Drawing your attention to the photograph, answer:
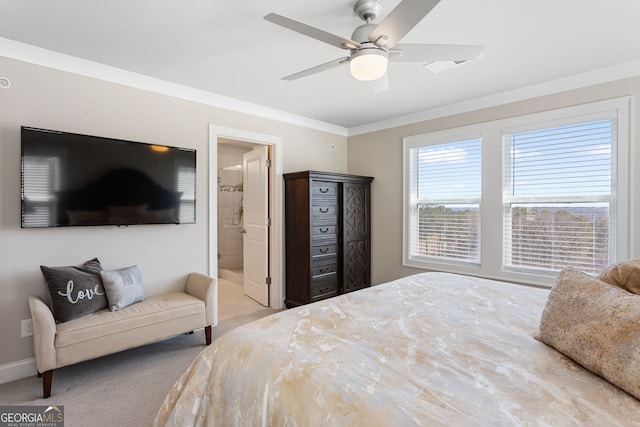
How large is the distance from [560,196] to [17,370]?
4.94 metres

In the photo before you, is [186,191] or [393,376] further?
[186,191]

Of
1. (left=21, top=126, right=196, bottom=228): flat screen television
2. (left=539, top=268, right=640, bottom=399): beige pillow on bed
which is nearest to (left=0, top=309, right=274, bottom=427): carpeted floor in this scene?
(left=21, top=126, right=196, bottom=228): flat screen television

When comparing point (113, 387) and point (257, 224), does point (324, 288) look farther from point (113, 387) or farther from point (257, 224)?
point (113, 387)

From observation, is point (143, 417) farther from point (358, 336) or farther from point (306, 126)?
point (306, 126)

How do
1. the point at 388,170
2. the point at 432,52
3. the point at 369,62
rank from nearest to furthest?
1. the point at 369,62
2. the point at 432,52
3. the point at 388,170

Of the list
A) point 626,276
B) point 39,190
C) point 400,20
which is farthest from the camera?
point 39,190

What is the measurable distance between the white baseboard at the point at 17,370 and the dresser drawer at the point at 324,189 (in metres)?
2.94

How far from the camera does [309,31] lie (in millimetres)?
1606

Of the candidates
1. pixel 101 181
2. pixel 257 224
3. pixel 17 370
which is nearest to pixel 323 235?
pixel 257 224

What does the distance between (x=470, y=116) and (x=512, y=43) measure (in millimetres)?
1361

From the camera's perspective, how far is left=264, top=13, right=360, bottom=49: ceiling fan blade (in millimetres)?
1495

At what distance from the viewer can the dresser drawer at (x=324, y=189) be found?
12.5 ft

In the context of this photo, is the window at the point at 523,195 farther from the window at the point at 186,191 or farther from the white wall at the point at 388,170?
the window at the point at 186,191

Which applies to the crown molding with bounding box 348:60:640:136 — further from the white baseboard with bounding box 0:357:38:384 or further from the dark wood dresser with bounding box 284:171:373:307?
the white baseboard with bounding box 0:357:38:384
